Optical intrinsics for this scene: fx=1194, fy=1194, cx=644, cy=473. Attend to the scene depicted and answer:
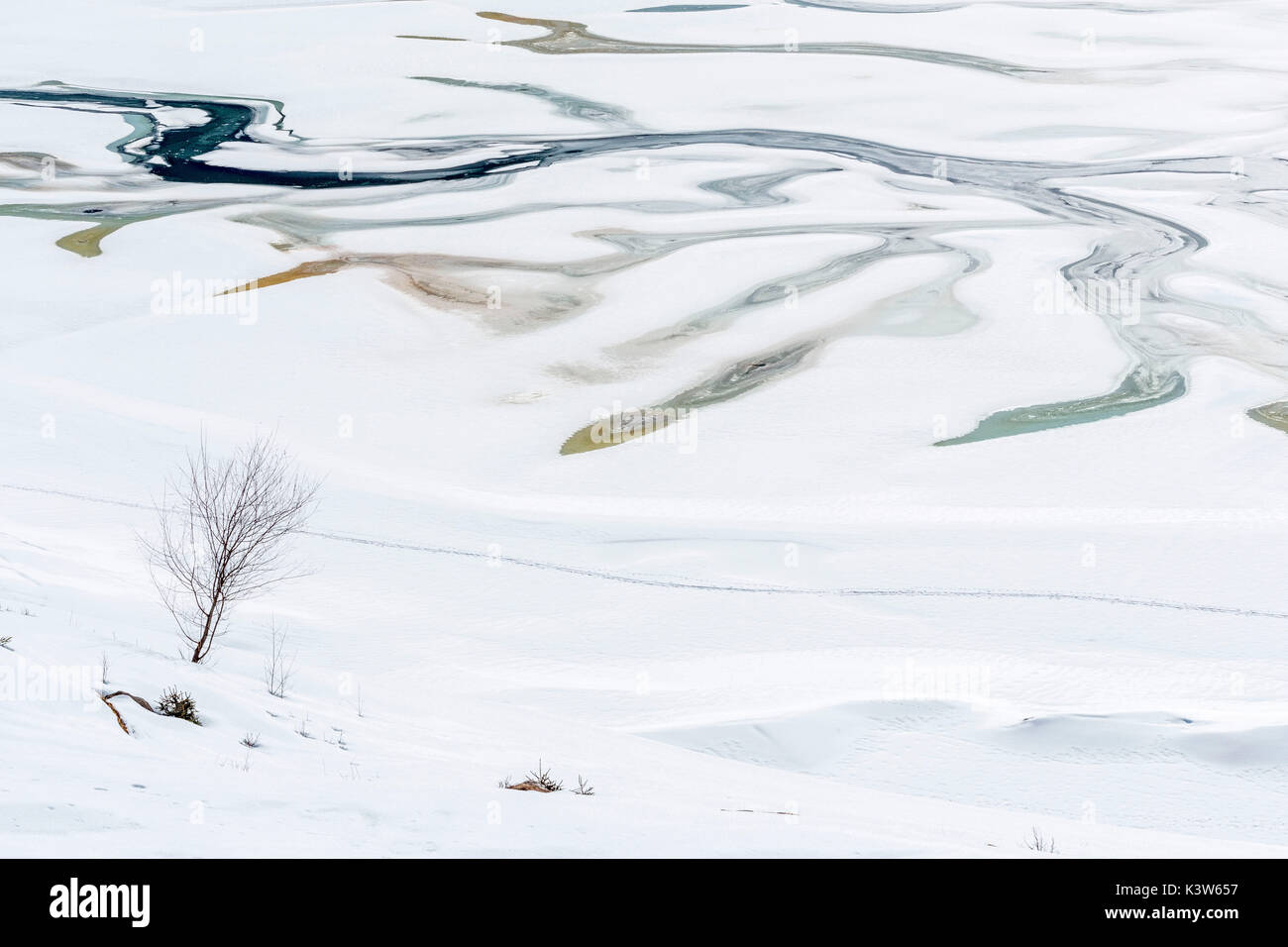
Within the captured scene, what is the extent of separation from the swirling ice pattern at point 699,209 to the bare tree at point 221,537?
2.45 m

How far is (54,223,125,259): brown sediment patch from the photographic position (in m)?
13.3

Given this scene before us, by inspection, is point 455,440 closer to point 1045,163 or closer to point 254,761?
point 254,761

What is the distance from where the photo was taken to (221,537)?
20.8ft

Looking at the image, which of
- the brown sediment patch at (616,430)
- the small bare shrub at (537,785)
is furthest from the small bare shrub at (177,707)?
the brown sediment patch at (616,430)

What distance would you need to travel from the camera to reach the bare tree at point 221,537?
253 inches

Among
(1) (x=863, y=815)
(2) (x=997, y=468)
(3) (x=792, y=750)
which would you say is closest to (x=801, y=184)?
(2) (x=997, y=468)

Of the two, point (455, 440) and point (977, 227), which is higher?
point (977, 227)

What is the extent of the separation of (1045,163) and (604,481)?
10776 millimetres

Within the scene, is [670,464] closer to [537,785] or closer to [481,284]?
[481,284]

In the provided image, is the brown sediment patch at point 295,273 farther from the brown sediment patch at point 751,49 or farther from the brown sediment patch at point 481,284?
the brown sediment patch at point 751,49

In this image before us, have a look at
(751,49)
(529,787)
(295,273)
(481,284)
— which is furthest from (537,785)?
(751,49)

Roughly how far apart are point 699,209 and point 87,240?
7.27 metres

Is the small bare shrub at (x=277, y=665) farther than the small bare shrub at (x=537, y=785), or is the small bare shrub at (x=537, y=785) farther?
the small bare shrub at (x=277, y=665)

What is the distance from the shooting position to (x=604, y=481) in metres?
8.99
